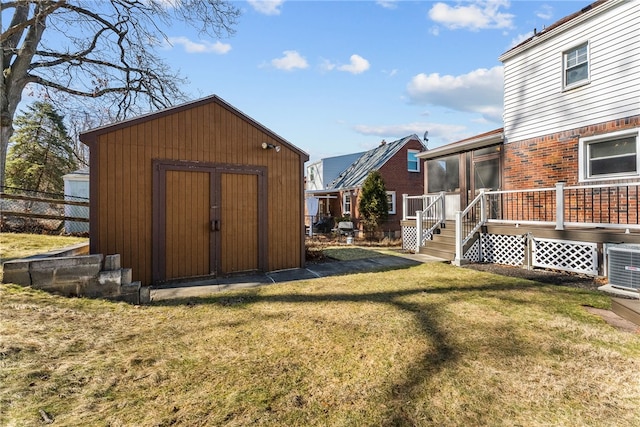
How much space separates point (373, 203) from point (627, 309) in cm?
1174

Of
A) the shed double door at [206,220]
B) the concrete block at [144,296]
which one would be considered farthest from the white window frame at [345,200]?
the concrete block at [144,296]

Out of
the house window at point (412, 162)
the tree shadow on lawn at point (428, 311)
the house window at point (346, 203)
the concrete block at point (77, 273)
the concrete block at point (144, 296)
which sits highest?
the house window at point (412, 162)

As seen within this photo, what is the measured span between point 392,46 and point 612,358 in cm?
1012

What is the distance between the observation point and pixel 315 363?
2.84 metres

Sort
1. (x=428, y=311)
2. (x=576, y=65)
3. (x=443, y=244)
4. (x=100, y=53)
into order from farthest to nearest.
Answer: (x=100, y=53), (x=443, y=244), (x=576, y=65), (x=428, y=311)

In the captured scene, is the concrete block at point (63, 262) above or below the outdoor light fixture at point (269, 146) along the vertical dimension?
below

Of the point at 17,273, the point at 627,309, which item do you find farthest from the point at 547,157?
the point at 17,273

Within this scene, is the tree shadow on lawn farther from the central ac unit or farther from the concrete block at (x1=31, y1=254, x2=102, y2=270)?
the concrete block at (x1=31, y1=254, x2=102, y2=270)

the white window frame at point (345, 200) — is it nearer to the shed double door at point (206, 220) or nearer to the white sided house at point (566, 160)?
the white sided house at point (566, 160)

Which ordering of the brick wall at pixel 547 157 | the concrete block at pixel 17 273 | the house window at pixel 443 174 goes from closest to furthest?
the concrete block at pixel 17 273
the brick wall at pixel 547 157
the house window at pixel 443 174

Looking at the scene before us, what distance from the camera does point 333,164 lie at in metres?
26.9

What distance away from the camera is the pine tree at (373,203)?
50.9 ft

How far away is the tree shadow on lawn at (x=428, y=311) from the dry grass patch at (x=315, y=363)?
0.9 inches

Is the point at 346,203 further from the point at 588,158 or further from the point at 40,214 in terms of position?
the point at 40,214
